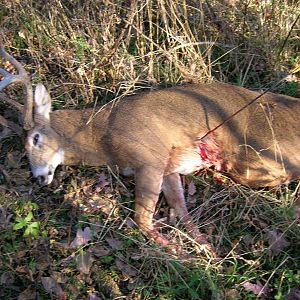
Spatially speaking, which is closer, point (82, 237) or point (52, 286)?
point (52, 286)

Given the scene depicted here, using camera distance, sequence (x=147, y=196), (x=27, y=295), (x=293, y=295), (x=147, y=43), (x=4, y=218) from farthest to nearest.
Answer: (x=147, y=43) < (x=147, y=196) < (x=4, y=218) < (x=27, y=295) < (x=293, y=295)

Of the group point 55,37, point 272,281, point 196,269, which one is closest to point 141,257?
point 196,269

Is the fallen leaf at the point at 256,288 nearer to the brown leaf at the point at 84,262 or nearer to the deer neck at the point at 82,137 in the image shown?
the brown leaf at the point at 84,262

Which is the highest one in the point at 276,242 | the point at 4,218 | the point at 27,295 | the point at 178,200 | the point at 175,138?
the point at 175,138

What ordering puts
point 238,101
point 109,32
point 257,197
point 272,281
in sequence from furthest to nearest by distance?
point 109,32 < point 238,101 < point 257,197 < point 272,281

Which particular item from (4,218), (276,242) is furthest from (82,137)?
(276,242)

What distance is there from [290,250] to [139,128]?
160 cm

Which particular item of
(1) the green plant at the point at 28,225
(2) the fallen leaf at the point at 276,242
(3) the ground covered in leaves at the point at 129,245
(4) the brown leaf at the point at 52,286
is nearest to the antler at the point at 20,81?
(3) the ground covered in leaves at the point at 129,245

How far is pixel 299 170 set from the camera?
4.83 meters

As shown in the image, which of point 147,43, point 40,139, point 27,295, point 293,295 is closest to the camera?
point 293,295

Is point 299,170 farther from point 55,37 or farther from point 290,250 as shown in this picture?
point 55,37

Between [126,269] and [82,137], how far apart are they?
1361 mm

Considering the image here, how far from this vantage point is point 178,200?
4.90m

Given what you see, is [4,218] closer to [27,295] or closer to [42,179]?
[42,179]
